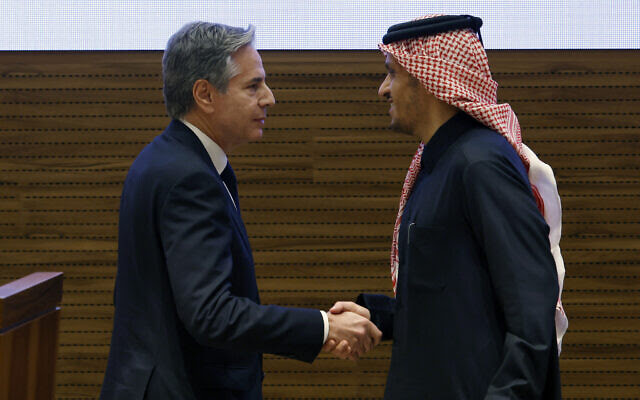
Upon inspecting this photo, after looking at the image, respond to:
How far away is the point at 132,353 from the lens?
5.74 feet

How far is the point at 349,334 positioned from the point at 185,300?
51 centimetres

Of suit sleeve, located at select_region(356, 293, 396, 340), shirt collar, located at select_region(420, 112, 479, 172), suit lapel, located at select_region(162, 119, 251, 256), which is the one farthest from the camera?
suit sleeve, located at select_region(356, 293, 396, 340)

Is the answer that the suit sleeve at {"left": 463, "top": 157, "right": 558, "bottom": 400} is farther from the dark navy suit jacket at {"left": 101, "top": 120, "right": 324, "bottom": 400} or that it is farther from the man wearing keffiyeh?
the dark navy suit jacket at {"left": 101, "top": 120, "right": 324, "bottom": 400}

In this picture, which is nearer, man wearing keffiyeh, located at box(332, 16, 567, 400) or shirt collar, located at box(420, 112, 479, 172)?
man wearing keffiyeh, located at box(332, 16, 567, 400)

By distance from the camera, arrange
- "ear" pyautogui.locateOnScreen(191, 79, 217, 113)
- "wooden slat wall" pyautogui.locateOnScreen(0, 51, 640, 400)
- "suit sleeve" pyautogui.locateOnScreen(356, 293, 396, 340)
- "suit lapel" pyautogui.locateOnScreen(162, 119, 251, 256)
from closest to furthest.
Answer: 1. "suit lapel" pyautogui.locateOnScreen(162, 119, 251, 256)
2. "ear" pyautogui.locateOnScreen(191, 79, 217, 113)
3. "suit sleeve" pyautogui.locateOnScreen(356, 293, 396, 340)
4. "wooden slat wall" pyautogui.locateOnScreen(0, 51, 640, 400)

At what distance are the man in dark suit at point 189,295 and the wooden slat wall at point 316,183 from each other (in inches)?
81.3

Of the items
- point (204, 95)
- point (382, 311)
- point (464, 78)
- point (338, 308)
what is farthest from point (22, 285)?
point (464, 78)

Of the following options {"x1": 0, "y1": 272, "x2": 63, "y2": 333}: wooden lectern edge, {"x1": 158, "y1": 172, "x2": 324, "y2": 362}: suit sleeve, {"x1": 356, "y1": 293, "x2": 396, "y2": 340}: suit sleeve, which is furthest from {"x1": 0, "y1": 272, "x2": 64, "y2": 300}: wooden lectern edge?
{"x1": 356, "y1": 293, "x2": 396, "y2": 340}: suit sleeve

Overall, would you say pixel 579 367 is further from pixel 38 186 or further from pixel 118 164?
pixel 38 186

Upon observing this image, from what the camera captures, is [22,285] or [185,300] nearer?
[185,300]

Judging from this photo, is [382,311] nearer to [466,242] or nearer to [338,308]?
[338,308]

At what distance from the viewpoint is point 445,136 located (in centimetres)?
175

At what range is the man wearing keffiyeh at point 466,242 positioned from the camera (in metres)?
1.51

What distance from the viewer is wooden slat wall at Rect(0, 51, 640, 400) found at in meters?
3.97
